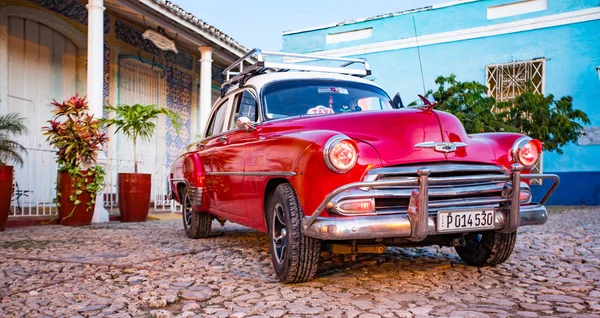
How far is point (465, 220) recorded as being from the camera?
3.24 m

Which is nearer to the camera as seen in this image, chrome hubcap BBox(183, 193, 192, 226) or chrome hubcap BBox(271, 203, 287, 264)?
chrome hubcap BBox(271, 203, 287, 264)

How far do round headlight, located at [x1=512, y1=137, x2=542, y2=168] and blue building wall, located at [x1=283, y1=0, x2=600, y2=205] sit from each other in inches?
401

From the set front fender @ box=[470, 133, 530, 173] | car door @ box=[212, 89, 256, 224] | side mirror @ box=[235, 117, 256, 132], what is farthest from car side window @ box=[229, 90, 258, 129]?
front fender @ box=[470, 133, 530, 173]

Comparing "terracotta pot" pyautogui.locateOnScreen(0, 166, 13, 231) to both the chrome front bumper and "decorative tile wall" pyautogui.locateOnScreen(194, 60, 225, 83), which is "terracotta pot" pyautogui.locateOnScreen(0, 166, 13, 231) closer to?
the chrome front bumper

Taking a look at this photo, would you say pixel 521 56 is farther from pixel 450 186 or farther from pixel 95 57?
pixel 450 186

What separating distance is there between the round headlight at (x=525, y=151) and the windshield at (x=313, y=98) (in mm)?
1409

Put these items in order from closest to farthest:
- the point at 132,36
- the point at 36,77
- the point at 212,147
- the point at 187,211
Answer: the point at 212,147, the point at 187,211, the point at 36,77, the point at 132,36

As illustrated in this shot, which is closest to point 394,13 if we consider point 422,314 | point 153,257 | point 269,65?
point 269,65

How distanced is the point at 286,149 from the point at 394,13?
12.5m

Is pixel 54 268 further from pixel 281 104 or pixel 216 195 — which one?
pixel 281 104

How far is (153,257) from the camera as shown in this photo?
472cm

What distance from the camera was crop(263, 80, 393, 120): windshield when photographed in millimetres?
4406

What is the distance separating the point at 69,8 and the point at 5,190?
3.92 m

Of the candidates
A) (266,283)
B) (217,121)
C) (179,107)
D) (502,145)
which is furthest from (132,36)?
(502,145)
